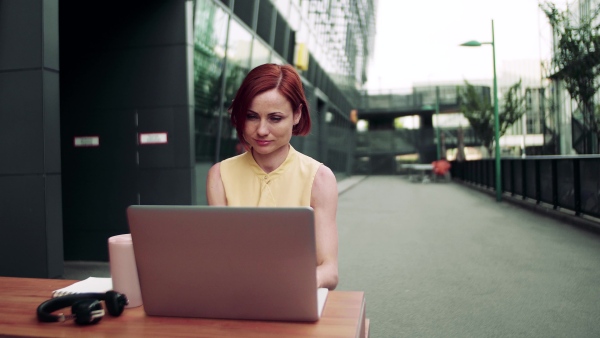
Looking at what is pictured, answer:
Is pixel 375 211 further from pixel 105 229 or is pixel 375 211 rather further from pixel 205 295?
pixel 205 295

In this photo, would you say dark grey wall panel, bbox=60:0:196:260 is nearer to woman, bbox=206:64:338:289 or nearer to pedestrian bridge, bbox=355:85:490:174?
woman, bbox=206:64:338:289

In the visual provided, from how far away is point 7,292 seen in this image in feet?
5.93

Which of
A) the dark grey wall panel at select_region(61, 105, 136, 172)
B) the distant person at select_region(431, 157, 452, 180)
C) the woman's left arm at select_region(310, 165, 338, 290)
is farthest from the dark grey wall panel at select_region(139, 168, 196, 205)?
the distant person at select_region(431, 157, 452, 180)

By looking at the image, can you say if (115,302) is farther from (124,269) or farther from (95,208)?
(95,208)

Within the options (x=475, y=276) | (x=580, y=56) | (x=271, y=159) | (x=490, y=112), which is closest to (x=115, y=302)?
(x=271, y=159)

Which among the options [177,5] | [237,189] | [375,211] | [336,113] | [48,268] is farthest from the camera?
[336,113]

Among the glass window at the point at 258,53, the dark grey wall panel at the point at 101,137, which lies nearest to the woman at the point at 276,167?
the dark grey wall panel at the point at 101,137

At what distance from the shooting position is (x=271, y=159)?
202 cm

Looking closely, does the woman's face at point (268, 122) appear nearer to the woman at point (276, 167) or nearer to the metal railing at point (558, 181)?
the woman at point (276, 167)

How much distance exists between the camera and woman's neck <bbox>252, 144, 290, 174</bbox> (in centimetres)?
201

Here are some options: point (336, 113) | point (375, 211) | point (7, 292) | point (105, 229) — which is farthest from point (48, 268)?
point (336, 113)

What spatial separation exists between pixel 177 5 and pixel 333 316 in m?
6.86

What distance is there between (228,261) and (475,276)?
507 cm

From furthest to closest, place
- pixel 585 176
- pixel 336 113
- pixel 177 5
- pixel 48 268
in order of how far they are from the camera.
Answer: pixel 336 113
pixel 585 176
pixel 177 5
pixel 48 268
